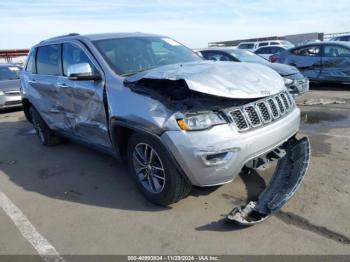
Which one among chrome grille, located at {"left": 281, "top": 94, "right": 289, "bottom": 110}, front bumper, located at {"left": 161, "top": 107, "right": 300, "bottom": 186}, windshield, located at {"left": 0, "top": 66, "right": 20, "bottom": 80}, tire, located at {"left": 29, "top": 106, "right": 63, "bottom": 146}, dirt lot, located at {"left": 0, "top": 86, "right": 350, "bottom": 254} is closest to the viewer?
dirt lot, located at {"left": 0, "top": 86, "right": 350, "bottom": 254}

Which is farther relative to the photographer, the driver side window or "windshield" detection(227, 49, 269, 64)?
"windshield" detection(227, 49, 269, 64)

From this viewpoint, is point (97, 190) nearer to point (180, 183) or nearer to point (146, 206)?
point (146, 206)

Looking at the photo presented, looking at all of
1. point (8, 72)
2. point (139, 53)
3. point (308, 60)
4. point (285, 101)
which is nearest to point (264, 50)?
point (308, 60)

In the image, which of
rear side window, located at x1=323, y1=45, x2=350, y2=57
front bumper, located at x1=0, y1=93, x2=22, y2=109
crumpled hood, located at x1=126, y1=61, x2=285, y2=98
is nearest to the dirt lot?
crumpled hood, located at x1=126, y1=61, x2=285, y2=98

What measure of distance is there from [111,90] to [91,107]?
1.99ft

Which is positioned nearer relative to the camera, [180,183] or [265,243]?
[265,243]

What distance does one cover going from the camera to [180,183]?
3.43m

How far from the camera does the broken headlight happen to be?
321 centimetres

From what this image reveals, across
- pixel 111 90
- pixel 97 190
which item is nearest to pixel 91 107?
pixel 111 90

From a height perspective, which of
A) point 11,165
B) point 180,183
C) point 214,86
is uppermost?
point 214,86

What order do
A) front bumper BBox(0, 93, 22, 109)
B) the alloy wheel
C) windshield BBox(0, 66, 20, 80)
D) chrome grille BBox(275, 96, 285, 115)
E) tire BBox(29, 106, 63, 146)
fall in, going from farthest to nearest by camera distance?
windshield BBox(0, 66, 20, 80) → front bumper BBox(0, 93, 22, 109) → tire BBox(29, 106, 63, 146) → chrome grille BBox(275, 96, 285, 115) → the alloy wheel

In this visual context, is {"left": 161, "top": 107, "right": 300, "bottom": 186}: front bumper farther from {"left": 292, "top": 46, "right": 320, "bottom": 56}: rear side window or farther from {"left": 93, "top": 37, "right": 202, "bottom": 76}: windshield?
{"left": 292, "top": 46, "right": 320, "bottom": 56}: rear side window

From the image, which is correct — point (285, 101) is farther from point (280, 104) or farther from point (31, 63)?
point (31, 63)

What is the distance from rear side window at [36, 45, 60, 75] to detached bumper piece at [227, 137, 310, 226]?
138 inches
